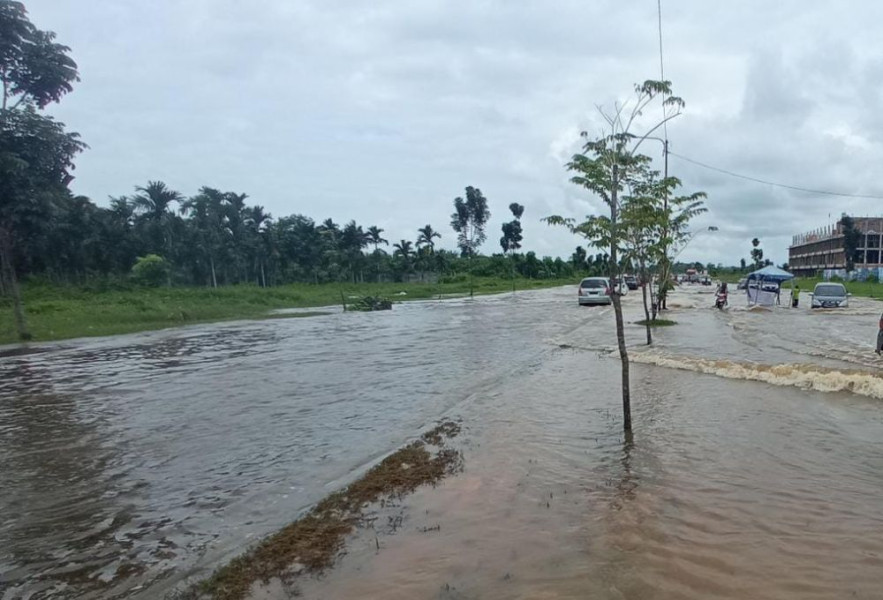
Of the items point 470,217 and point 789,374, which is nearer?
point 789,374

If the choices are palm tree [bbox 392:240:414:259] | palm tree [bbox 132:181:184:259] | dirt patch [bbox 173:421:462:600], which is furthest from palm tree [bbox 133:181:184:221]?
dirt patch [bbox 173:421:462:600]

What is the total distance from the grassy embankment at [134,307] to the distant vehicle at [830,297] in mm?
33301

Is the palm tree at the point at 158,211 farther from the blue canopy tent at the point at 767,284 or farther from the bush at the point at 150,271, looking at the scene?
the blue canopy tent at the point at 767,284

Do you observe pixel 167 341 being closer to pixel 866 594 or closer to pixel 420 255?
pixel 866 594

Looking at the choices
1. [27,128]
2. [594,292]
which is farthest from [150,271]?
[594,292]

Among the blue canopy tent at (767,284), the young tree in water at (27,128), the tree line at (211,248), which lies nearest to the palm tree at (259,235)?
the tree line at (211,248)

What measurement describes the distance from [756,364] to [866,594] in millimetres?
10443

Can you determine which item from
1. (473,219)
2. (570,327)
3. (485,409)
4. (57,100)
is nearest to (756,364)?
(485,409)

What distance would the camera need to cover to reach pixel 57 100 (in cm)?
2725

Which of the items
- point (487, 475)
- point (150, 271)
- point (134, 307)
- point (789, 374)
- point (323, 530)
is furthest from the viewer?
point (150, 271)

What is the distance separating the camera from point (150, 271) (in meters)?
51.4

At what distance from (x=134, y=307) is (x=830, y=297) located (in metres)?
41.3

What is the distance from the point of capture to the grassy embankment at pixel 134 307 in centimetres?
2797

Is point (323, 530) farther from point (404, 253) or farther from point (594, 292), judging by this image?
point (404, 253)
